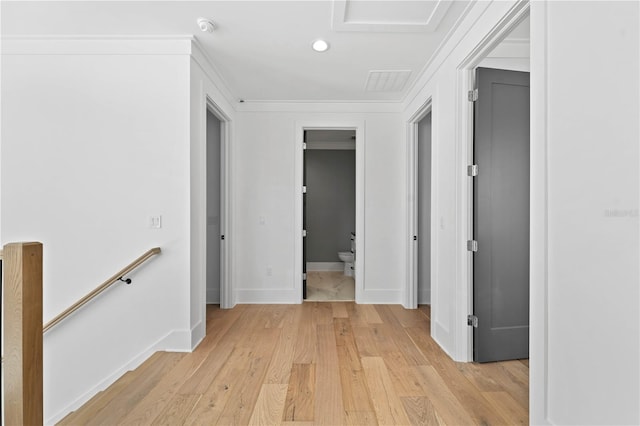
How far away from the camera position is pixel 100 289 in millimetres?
2480

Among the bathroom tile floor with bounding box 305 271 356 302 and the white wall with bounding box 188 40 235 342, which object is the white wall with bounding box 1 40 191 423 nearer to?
the white wall with bounding box 188 40 235 342

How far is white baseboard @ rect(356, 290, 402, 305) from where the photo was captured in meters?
4.07

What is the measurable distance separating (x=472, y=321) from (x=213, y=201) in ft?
10.6

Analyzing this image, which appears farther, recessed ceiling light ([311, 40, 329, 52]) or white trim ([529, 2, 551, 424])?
recessed ceiling light ([311, 40, 329, 52])

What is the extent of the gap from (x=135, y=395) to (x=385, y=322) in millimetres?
2286

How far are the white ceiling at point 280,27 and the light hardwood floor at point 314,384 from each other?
8.25 feet

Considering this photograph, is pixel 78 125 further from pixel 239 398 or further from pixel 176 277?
pixel 239 398

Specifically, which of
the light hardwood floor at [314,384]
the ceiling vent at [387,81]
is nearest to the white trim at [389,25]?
the ceiling vent at [387,81]

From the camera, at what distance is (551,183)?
1454 mm

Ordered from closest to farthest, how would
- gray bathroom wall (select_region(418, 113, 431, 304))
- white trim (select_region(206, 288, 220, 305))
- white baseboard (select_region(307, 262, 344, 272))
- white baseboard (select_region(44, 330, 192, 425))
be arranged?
white baseboard (select_region(44, 330, 192, 425)) < gray bathroom wall (select_region(418, 113, 431, 304)) < white trim (select_region(206, 288, 220, 305)) < white baseboard (select_region(307, 262, 344, 272))

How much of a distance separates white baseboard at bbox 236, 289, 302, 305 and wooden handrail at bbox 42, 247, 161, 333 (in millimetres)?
1677

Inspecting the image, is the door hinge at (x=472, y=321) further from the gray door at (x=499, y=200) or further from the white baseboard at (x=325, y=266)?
the white baseboard at (x=325, y=266)

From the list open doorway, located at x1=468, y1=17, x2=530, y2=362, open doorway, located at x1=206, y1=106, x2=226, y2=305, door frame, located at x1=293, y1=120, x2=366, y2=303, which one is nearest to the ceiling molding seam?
open doorway, located at x1=206, y1=106, x2=226, y2=305

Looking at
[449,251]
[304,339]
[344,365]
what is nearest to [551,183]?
[449,251]
